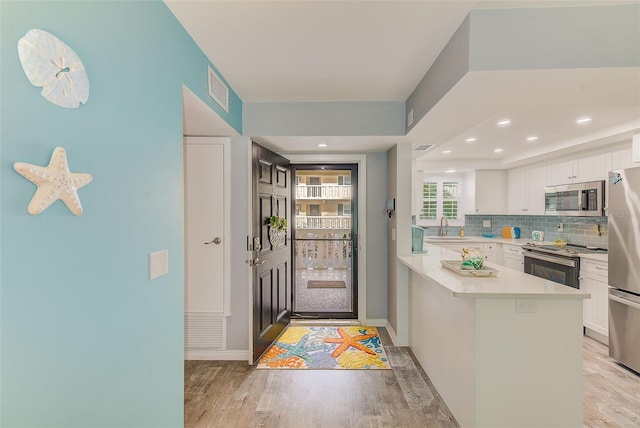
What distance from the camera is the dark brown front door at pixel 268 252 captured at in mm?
2721

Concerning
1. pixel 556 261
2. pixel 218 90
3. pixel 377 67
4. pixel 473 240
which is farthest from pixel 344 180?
pixel 556 261

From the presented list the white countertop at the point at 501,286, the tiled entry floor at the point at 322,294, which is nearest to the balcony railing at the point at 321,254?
the tiled entry floor at the point at 322,294

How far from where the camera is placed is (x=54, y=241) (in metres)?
0.85

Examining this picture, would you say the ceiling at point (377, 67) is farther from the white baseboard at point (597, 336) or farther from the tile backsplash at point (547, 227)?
the white baseboard at point (597, 336)

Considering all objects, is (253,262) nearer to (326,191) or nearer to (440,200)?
(326,191)

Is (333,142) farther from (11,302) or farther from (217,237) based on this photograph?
(11,302)

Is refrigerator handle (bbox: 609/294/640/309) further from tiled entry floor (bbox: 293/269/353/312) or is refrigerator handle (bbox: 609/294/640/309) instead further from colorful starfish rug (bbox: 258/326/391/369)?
tiled entry floor (bbox: 293/269/353/312)

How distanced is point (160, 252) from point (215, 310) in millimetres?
1580

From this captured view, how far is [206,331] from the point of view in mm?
2775

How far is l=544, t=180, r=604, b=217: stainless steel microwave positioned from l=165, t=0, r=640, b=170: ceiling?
29.0 inches

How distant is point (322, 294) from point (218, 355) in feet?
6.73

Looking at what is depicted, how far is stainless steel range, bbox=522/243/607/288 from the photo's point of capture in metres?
3.35

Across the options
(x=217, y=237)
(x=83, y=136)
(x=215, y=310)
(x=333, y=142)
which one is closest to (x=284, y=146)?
(x=333, y=142)

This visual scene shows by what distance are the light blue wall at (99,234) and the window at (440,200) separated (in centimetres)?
498
